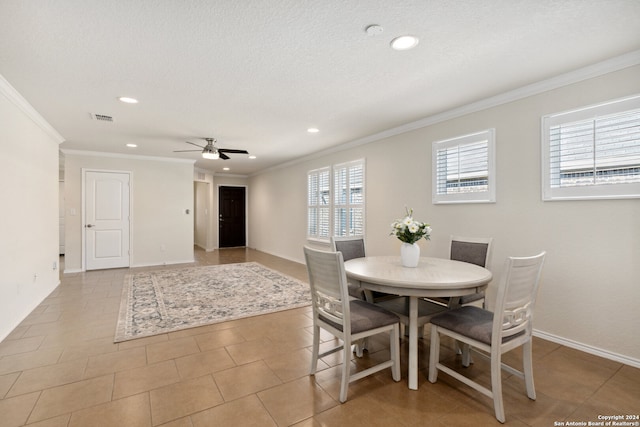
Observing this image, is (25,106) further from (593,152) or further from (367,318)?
(593,152)

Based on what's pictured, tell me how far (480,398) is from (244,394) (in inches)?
61.6

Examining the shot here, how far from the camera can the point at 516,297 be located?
70.9 inches

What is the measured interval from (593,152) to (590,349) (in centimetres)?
168

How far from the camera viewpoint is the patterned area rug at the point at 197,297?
3.24 meters

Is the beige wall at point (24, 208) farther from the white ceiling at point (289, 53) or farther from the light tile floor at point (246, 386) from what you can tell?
the light tile floor at point (246, 386)

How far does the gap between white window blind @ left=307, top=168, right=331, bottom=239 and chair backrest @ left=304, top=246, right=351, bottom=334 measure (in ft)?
12.1

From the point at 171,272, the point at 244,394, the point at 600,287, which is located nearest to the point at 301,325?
the point at 244,394

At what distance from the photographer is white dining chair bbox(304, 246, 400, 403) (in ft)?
6.35

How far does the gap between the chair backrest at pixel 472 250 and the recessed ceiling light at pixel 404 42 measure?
182 cm

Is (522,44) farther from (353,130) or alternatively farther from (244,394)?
(244,394)

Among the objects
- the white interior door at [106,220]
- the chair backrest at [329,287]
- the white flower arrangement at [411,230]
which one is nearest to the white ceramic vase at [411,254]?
the white flower arrangement at [411,230]

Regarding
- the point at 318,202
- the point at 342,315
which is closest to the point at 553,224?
the point at 342,315

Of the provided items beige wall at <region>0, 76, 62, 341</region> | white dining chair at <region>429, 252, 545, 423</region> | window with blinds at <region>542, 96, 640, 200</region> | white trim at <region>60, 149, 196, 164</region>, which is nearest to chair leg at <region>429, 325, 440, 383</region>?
white dining chair at <region>429, 252, 545, 423</region>

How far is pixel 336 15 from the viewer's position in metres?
1.81
